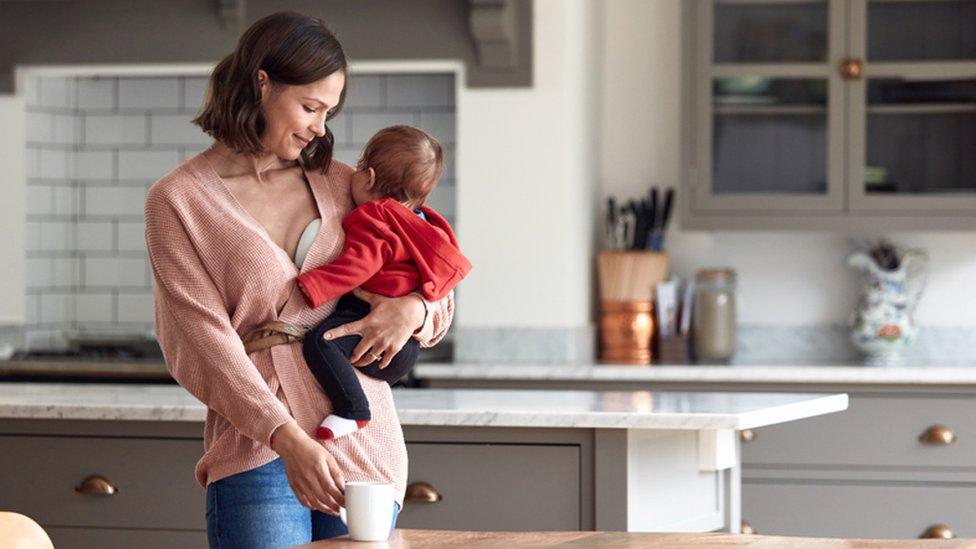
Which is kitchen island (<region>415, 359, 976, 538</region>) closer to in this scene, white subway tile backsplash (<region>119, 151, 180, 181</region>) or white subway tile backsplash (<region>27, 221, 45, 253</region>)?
white subway tile backsplash (<region>119, 151, 180, 181</region>)

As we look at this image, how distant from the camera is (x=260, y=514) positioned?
6.29ft

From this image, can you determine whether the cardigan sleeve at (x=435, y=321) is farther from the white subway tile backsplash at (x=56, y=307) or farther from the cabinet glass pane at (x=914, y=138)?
the white subway tile backsplash at (x=56, y=307)

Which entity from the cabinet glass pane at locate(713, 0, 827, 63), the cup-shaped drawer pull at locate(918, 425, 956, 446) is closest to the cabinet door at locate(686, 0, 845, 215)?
the cabinet glass pane at locate(713, 0, 827, 63)

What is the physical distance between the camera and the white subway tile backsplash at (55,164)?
15.8 ft

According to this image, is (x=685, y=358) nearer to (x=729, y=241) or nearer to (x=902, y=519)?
(x=729, y=241)

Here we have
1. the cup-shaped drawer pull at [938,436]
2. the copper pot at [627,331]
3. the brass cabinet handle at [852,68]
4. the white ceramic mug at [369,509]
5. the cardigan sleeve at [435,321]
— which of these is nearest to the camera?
the white ceramic mug at [369,509]

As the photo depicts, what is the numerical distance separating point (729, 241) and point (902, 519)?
113 cm

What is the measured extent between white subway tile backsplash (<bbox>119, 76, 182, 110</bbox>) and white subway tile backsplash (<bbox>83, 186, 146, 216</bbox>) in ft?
0.93

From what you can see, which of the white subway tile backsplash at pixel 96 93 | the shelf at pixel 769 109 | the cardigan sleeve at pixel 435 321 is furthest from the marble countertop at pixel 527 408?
the white subway tile backsplash at pixel 96 93

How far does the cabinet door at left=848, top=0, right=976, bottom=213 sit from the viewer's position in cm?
436

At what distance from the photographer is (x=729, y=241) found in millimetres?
4812

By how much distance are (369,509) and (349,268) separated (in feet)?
1.32

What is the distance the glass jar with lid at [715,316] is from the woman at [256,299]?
266 centimetres

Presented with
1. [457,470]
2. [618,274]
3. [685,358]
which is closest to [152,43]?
[618,274]
